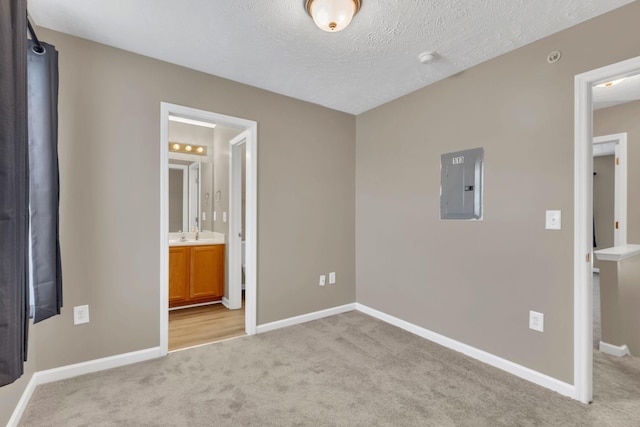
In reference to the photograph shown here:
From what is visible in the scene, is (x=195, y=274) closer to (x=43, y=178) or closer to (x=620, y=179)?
(x=43, y=178)

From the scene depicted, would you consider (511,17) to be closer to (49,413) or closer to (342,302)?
(342,302)

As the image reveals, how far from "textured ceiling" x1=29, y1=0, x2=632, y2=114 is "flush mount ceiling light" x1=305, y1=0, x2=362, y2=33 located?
0.26 feet

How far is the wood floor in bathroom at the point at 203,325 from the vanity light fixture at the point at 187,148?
215 centimetres

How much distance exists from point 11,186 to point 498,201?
9.18 ft

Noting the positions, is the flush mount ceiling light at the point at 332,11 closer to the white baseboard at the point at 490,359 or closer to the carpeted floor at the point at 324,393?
the carpeted floor at the point at 324,393

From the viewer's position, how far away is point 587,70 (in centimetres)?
194

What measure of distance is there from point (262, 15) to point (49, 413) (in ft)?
8.93

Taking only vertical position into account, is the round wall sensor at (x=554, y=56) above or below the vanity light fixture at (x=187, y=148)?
above

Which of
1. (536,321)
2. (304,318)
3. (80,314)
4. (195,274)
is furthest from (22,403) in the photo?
(536,321)

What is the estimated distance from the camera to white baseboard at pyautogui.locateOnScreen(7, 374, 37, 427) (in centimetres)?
166

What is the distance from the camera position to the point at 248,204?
3029mm

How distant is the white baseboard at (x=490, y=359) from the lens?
6.68 ft

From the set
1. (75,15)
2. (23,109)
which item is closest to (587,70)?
(23,109)

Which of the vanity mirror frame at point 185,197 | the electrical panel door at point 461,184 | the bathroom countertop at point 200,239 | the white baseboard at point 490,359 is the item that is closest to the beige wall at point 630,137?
the electrical panel door at point 461,184
